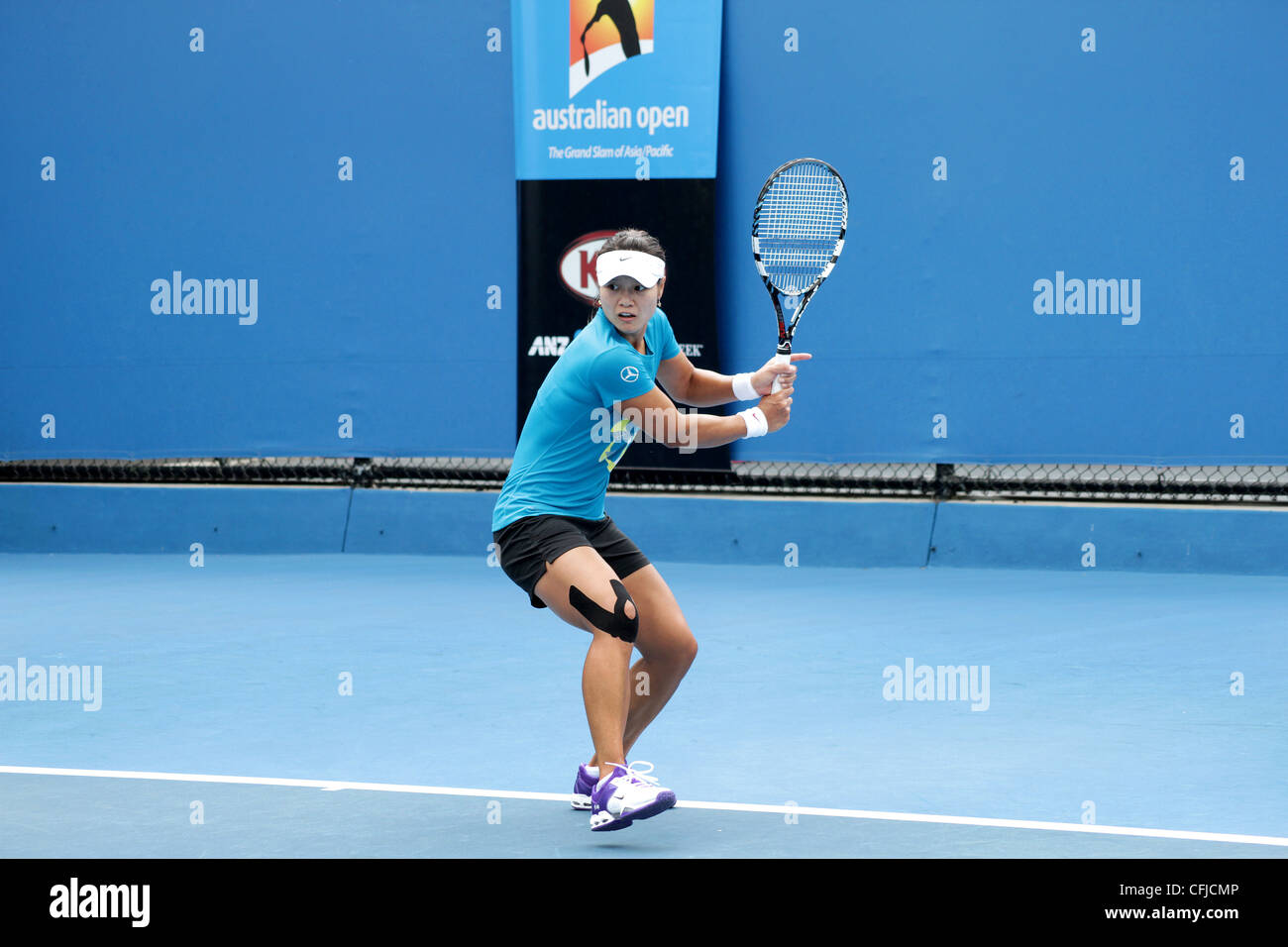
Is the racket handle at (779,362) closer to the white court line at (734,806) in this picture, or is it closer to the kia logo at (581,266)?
the white court line at (734,806)

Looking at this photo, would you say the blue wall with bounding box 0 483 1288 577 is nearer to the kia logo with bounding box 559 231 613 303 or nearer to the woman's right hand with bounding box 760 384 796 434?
the kia logo with bounding box 559 231 613 303

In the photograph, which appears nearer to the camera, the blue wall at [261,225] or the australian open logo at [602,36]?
the australian open logo at [602,36]

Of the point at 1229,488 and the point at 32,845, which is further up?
the point at 1229,488

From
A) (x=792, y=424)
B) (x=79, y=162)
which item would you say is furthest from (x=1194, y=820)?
(x=79, y=162)

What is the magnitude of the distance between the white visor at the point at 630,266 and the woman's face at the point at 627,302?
16mm

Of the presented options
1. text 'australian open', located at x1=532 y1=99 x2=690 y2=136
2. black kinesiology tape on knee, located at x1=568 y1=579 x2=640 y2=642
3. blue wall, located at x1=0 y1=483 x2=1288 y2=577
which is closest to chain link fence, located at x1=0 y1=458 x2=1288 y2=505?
blue wall, located at x1=0 y1=483 x2=1288 y2=577

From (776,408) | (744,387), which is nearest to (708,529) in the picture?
(744,387)

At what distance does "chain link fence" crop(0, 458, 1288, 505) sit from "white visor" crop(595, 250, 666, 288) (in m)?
5.72

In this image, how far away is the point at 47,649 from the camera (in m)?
7.21

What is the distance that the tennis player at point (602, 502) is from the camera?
421 centimetres

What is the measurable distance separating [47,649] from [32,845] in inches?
129

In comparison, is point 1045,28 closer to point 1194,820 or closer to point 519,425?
point 519,425

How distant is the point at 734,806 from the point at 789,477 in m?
5.66

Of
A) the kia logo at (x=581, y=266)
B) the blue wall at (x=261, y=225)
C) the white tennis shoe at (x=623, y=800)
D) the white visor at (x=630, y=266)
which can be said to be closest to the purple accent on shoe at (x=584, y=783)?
the white tennis shoe at (x=623, y=800)
